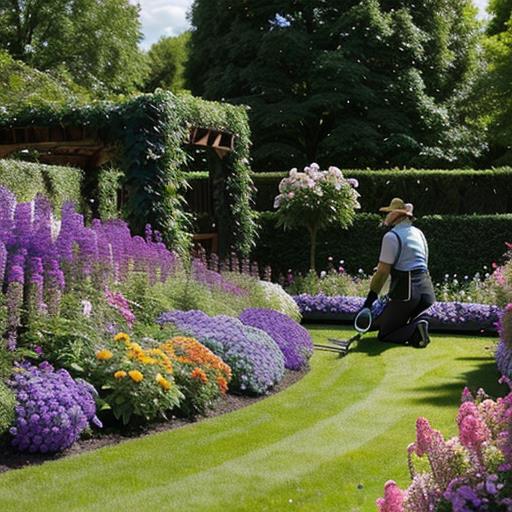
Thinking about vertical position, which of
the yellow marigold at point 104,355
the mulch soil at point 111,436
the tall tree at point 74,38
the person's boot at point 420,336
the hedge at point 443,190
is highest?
the tall tree at point 74,38

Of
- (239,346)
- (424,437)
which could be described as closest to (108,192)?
(239,346)

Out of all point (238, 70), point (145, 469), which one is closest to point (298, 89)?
point (238, 70)

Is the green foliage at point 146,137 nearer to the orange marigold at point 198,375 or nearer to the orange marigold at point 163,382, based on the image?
the orange marigold at point 198,375

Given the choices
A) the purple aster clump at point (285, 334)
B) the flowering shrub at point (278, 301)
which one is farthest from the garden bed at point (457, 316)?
the purple aster clump at point (285, 334)

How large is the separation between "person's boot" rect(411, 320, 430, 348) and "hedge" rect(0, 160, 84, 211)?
5.33 metres

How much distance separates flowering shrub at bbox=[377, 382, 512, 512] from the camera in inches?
120

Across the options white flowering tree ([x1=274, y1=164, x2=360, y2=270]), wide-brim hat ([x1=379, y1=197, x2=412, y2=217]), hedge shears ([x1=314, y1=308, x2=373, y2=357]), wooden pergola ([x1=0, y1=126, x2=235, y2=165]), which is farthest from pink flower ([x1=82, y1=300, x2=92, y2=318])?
white flowering tree ([x1=274, y1=164, x2=360, y2=270])

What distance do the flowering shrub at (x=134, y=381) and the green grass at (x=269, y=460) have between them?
226 mm

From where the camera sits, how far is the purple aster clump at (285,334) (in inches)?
345

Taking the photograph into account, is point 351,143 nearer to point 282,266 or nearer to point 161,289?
point 282,266

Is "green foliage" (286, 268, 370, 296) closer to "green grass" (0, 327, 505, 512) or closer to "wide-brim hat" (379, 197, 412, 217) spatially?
"wide-brim hat" (379, 197, 412, 217)

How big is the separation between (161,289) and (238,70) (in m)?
18.4

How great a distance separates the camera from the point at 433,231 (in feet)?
52.7

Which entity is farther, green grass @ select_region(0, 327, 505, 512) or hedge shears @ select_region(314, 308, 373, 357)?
hedge shears @ select_region(314, 308, 373, 357)
